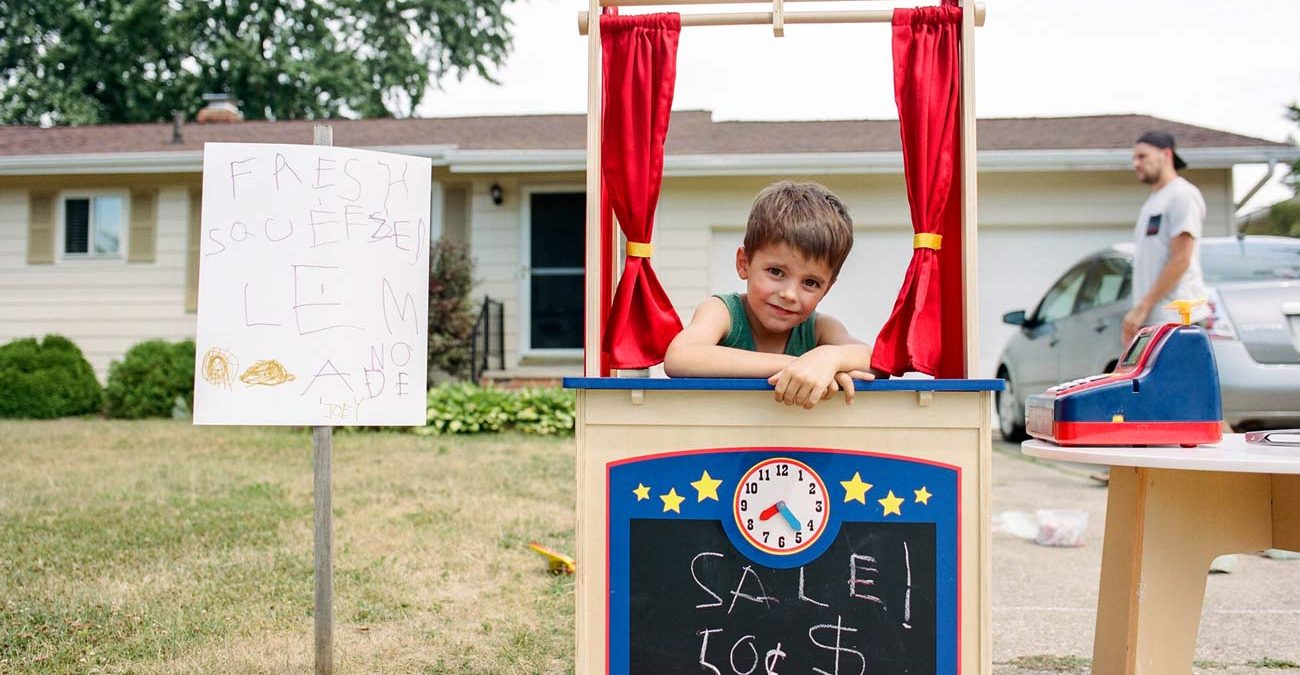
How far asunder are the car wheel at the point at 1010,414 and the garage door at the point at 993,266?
5.72ft

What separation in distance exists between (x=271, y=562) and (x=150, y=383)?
793 cm

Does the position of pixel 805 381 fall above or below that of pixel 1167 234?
below

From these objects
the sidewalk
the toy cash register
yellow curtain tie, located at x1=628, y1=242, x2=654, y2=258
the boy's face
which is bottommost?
the sidewalk

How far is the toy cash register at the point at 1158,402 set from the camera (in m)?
2.15

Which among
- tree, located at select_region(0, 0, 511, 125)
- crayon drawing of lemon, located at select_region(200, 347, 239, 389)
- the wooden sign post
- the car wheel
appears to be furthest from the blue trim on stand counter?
tree, located at select_region(0, 0, 511, 125)

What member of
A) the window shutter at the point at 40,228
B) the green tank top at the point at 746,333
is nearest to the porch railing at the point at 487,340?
the window shutter at the point at 40,228

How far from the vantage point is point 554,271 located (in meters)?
11.6

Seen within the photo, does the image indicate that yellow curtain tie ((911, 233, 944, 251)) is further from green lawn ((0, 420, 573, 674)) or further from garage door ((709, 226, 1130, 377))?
garage door ((709, 226, 1130, 377))

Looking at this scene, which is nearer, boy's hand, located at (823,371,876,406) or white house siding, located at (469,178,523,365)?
boy's hand, located at (823,371,876,406)

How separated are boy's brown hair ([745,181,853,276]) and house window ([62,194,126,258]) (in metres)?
11.9

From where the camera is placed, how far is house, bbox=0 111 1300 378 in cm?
1048

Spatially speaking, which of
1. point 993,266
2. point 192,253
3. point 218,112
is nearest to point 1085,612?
point 993,266

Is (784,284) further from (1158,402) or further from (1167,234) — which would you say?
(1167,234)

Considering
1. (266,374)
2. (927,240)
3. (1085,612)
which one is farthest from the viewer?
(1085,612)
